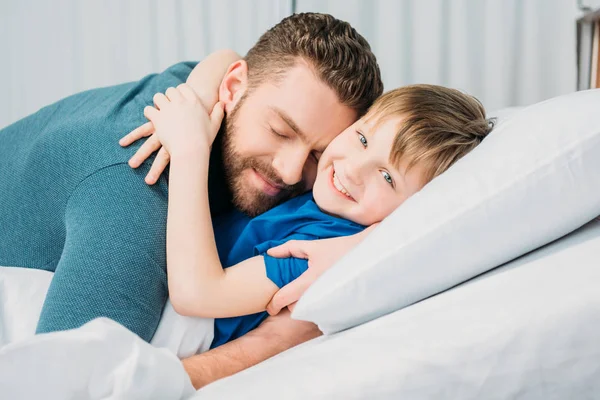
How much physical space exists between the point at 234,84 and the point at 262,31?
1.24 metres

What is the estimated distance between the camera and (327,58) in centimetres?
131

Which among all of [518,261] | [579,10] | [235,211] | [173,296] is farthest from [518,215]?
[579,10]

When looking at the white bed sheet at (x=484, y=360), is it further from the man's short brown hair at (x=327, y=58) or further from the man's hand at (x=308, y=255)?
the man's short brown hair at (x=327, y=58)

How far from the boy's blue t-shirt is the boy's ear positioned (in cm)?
25

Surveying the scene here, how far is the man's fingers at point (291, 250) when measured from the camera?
1.06 metres

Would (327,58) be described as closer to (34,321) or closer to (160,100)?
(160,100)

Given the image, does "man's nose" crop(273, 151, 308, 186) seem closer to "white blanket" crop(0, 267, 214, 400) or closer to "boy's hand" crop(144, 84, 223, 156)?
"boy's hand" crop(144, 84, 223, 156)

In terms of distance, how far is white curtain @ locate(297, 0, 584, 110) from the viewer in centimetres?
247

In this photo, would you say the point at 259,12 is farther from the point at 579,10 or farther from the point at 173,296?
the point at 173,296

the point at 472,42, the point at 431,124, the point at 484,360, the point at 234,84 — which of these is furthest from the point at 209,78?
the point at 472,42

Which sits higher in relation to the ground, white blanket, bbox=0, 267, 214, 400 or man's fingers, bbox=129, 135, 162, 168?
man's fingers, bbox=129, 135, 162, 168

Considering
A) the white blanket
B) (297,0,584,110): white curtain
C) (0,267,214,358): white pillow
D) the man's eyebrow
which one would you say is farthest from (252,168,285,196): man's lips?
(297,0,584,110): white curtain

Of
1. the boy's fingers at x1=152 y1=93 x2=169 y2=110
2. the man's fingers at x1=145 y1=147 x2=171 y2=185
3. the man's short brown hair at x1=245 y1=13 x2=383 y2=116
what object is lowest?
the man's fingers at x1=145 y1=147 x2=171 y2=185

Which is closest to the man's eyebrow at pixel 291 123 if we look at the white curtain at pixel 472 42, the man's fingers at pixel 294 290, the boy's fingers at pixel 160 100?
the boy's fingers at pixel 160 100
